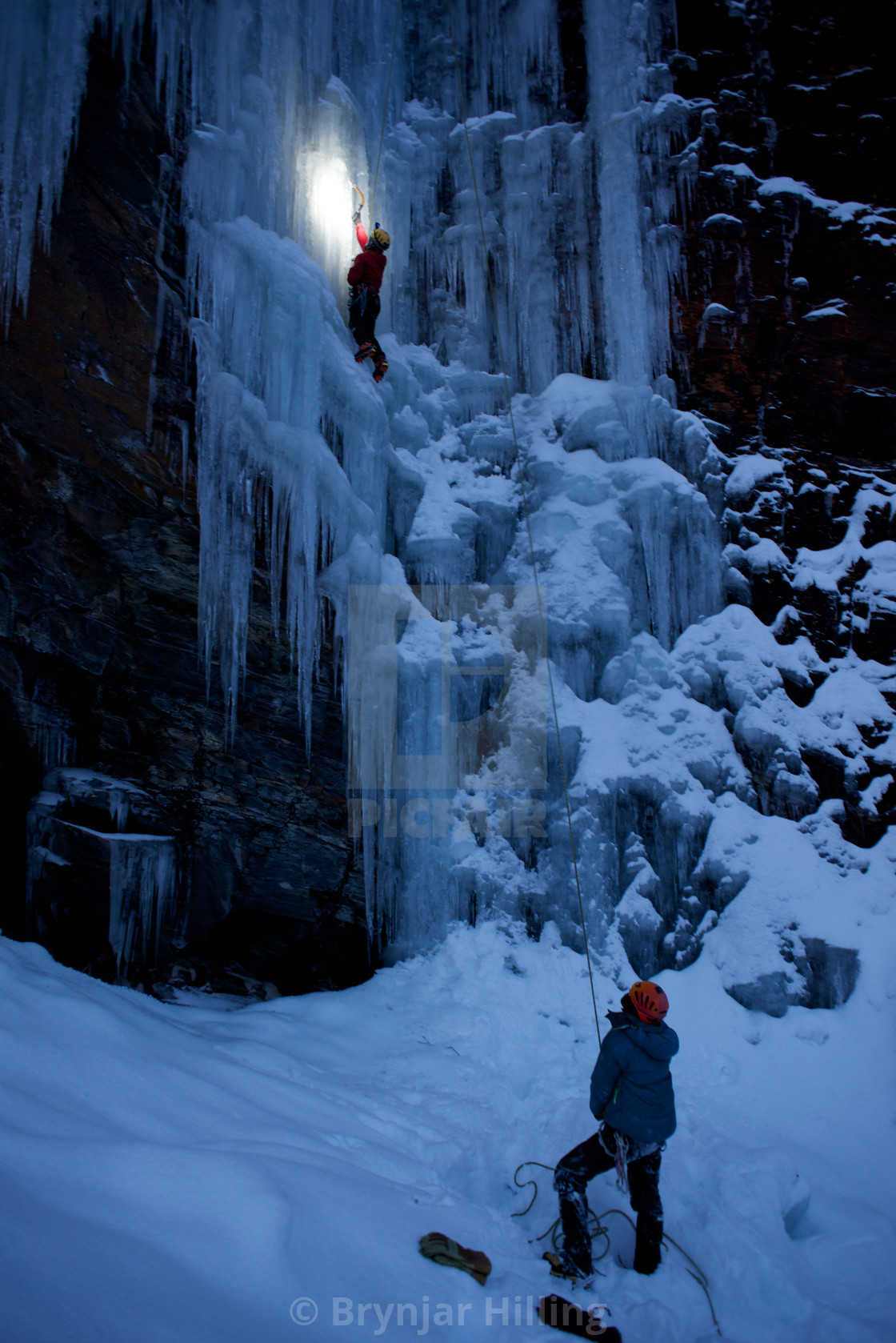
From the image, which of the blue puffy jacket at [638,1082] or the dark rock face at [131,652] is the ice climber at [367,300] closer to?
the dark rock face at [131,652]

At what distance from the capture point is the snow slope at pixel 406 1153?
57.6 inches

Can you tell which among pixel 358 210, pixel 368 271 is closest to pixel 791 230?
pixel 358 210

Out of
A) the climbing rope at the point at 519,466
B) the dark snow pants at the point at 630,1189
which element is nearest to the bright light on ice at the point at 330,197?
the climbing rope at the point at 519,466

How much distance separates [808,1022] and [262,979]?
14.4 feet

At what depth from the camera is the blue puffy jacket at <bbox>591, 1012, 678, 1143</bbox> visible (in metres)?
2.48

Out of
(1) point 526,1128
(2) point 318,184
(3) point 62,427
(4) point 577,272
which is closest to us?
(1) point 526,1128

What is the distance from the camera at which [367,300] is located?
578 centimetres

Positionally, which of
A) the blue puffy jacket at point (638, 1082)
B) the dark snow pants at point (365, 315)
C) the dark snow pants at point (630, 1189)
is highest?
the dark snow pants at point (365, 315)

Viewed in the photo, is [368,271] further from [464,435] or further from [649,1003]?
[649,1003]

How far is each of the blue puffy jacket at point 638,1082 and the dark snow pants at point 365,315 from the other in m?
5.47

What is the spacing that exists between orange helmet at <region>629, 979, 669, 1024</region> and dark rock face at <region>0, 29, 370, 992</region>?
3506mm

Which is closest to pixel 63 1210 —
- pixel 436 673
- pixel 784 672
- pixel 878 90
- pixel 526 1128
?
pixel 526 1128

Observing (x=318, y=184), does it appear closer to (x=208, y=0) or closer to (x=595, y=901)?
(x=208, y=0)

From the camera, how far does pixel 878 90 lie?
6.88 metres
